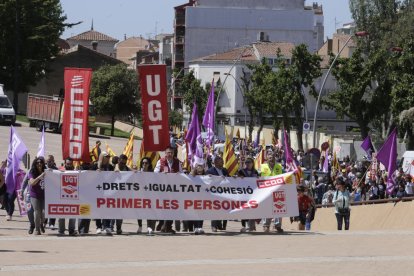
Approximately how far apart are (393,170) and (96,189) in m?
13.2

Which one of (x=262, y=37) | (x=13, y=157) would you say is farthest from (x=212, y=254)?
(x=262, y=37)

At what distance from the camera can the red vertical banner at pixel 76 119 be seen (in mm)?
22156

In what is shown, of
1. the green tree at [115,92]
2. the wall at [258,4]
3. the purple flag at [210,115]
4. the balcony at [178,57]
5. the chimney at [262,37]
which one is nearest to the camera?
the purple flag at [210,115]

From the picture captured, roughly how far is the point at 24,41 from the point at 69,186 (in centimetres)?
6859

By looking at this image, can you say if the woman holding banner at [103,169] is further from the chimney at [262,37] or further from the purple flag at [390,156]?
the chimney at [262,37]

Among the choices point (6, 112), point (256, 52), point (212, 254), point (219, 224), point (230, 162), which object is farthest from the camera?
point (256, 52)

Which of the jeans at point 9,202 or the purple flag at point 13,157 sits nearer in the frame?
the purple flag at point 13,157

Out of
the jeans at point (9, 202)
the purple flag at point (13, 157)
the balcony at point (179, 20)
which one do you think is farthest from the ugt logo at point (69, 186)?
the balcony at point (179, 20)

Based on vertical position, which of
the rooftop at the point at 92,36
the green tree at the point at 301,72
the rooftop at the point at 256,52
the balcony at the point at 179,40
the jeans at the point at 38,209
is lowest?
the jeans at the point at 38,209

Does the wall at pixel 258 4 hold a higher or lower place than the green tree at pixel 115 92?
higher

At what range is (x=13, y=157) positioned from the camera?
27109mm

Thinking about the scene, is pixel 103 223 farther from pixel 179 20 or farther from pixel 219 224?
pixel 179 20

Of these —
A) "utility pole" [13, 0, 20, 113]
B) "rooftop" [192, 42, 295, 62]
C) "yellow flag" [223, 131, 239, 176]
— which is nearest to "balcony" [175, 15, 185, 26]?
"rooftop" [192, 42, 295, 62]

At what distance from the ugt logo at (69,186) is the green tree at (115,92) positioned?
6563 centimetres
